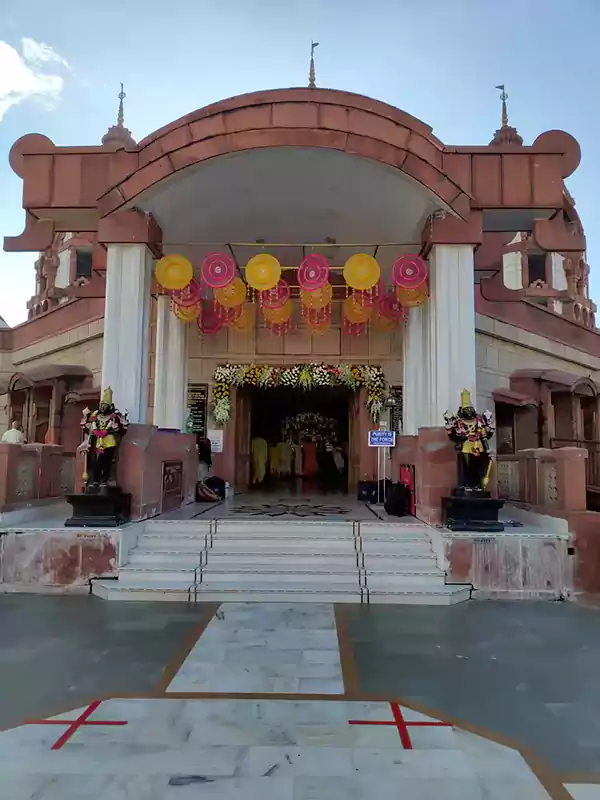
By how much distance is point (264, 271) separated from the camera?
786 cm

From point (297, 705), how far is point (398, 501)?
4731mm

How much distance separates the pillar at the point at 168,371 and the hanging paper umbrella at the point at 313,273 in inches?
133

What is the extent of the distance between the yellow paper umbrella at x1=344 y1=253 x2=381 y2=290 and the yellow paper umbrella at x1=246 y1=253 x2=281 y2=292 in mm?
1032

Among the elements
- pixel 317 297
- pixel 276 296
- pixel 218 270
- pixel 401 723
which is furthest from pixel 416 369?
pixel 401 723

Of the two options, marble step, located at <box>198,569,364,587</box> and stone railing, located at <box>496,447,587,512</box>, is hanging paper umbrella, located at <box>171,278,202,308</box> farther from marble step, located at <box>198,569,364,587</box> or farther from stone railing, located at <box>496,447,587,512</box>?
stone railing, located at <box>496,447,587,512</box>

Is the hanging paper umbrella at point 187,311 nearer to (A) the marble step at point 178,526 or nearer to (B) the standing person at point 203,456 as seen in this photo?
(B) the standing person at point 203,456

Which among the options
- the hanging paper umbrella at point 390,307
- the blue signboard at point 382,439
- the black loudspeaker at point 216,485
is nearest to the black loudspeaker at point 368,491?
the blue signboard at point 382,439

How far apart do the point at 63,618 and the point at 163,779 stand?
290 cm

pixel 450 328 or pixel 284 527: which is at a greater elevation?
pixel 450 328

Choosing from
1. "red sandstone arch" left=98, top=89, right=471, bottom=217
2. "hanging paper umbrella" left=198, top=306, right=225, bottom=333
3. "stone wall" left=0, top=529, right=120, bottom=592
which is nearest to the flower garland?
"hanging paper umbrella" left=198, top=306, right=225, bottom=333

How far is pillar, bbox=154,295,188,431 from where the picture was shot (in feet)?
33.4

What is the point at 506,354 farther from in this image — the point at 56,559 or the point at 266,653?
the point at 266,653

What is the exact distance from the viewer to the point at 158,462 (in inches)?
290

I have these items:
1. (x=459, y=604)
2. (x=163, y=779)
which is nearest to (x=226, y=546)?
(x=459, y=604)
